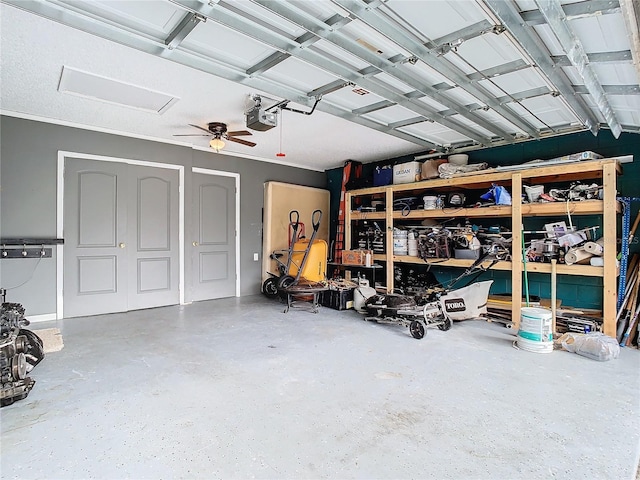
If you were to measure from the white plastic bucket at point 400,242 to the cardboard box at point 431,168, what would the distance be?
0.95 m

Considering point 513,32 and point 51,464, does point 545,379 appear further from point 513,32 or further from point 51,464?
point 51,464

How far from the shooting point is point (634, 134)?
411 centimetres

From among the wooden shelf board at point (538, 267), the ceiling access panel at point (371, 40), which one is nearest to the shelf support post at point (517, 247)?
the wooden shelf board at point (538, 267)

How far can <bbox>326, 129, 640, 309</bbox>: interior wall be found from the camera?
4141 millimetres

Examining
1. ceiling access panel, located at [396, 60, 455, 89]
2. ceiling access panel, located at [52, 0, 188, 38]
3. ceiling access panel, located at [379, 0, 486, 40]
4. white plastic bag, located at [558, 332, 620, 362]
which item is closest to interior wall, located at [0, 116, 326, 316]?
ceiling access panel, located at [52, 0, 188, 38]

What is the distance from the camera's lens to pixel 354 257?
606 cm

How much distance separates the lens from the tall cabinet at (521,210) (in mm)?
3725

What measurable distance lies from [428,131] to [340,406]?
3.89m

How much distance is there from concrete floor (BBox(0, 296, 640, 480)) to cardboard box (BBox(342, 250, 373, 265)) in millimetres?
2304

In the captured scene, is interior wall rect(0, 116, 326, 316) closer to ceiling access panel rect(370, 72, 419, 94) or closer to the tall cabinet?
ceiling access panel rect(370, 72, 419, 94)

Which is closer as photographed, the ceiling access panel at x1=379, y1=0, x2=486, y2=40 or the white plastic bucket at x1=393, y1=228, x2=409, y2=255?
the ceiling access panel at x1=379, y1=0, x2=486, y2=40

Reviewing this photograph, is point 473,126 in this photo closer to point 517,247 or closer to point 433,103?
point 433,103

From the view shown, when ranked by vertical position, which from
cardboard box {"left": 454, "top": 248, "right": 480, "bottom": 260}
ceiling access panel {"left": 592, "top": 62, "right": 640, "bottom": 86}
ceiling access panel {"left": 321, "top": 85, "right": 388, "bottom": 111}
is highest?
ceiling access panel {"left": 321, "top": 85, "right": 388, "bottom": 111}

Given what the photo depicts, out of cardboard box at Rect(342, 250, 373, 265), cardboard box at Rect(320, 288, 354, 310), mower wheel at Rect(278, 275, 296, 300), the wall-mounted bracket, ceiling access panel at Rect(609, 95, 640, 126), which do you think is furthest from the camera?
cardboard box at Rect(342, 250, 373, 265)
